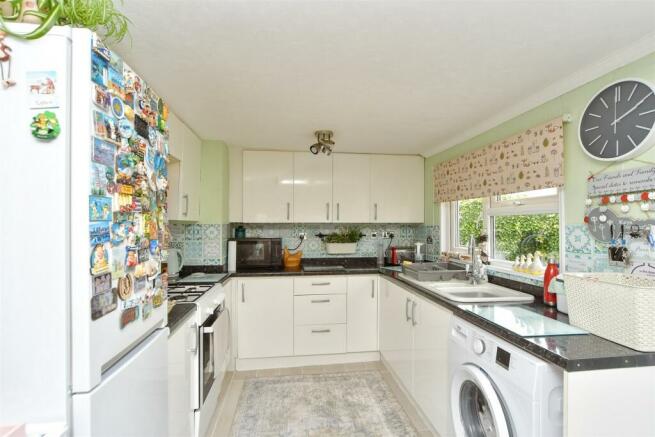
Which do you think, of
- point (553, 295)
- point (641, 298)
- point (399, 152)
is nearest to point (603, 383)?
point (641, 298)

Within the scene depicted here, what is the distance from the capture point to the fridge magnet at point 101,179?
28.4 inches

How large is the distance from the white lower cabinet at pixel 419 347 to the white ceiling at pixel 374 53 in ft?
4.34

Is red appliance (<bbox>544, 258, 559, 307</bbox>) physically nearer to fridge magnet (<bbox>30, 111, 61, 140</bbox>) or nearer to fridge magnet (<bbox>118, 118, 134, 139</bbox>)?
fridge magnet (<bbox>118, 118, 134, 139</bbox>)

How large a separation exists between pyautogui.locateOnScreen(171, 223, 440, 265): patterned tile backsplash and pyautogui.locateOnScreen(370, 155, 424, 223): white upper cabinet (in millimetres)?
272

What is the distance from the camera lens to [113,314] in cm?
81

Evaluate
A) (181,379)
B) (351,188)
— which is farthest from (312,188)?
(181,379)

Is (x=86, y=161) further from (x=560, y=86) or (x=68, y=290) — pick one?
(x=560, y=86)

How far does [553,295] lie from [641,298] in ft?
2.18

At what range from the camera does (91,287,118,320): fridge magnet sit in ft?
2.37

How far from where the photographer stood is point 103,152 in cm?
76

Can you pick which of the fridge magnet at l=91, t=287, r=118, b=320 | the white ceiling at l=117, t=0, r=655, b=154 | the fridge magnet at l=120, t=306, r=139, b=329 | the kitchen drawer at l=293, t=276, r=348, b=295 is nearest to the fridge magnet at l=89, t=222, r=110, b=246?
the fridge magnet at l=91, t=287, r=118, b=320

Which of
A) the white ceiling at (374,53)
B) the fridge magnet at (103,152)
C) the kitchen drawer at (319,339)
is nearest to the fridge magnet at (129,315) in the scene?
the fridge magnet at (103,152)

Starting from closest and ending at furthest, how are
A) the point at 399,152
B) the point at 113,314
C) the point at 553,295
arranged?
the point at 113,314, the point at 553,295, the point at 399,152

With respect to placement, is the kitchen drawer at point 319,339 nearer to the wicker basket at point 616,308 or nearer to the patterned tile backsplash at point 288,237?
the patterned tile backsplash at point 288,237
